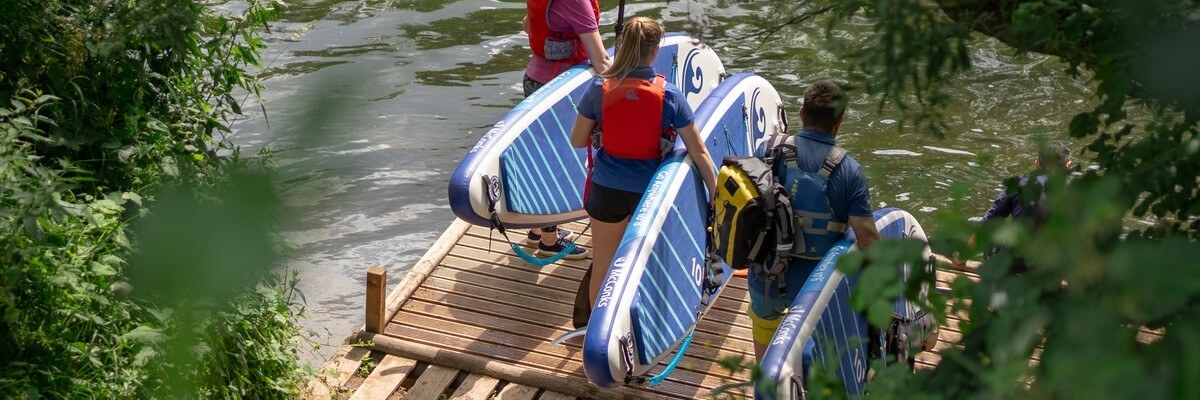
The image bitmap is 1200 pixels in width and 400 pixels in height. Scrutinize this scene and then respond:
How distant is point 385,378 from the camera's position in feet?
17.9

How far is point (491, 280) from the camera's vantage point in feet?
20.9

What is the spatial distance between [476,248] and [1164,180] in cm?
480

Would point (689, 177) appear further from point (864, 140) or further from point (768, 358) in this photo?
point (864, 140)

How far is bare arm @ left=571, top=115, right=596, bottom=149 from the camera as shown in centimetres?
506

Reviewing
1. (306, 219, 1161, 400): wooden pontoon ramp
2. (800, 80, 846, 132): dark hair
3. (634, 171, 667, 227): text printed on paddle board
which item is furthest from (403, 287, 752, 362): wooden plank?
(800, 80, 846, 132): dark hair

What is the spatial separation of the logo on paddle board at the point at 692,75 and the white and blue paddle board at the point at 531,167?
1.08ft

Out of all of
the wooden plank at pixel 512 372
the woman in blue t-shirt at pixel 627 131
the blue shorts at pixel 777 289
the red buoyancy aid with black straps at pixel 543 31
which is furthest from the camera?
the red buoyancy aid with black straps at pixel 543 31

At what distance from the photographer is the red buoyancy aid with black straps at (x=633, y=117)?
16.0ft

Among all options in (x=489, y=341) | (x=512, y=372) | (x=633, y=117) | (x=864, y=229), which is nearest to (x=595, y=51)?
(x=633, y=117)

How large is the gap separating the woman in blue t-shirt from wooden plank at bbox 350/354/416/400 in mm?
949

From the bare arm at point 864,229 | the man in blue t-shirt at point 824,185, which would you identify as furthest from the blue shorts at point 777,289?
the bare arm at point 864,229

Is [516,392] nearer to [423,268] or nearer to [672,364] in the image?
[672,364]

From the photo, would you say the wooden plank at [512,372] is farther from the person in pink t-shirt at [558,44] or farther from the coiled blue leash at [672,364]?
the person in pink t-shirt at [558,44]

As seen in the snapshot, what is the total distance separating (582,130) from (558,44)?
4.67 ft
